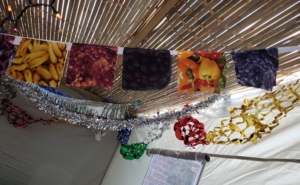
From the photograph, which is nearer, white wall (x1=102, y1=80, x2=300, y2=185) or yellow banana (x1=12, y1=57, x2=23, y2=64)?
yellow banana (x1=12, y1=57, x2=23, y2=64)

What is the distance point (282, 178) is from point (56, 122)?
109 inches

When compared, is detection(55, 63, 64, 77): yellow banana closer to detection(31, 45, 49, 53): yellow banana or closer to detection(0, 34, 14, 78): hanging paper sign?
detection(31, 45, 49, 53): yellow banana

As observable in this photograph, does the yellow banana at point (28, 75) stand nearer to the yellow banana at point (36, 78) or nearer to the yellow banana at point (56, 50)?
the yellow banana at point (36, 78)

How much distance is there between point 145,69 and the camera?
1204 mm

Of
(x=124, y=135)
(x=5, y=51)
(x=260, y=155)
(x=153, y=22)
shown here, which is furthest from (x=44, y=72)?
(x=124, y=135)

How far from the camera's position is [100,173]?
356cm

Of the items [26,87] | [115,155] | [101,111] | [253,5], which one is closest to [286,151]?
[253,5]

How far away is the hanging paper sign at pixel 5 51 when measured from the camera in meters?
1.21

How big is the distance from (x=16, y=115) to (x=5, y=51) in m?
1.99

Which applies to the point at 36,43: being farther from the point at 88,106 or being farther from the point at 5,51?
the point at 88,106

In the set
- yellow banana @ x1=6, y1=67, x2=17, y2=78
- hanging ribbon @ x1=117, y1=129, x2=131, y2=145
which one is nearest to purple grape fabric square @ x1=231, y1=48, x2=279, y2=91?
yellow banana @ x1=6, y1=67, x2=17, y2=78

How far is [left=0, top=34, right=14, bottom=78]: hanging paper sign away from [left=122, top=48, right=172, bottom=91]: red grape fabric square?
0.61m

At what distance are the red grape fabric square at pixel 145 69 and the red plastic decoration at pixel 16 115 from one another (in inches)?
90.0

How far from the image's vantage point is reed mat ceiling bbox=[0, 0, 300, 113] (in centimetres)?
107
